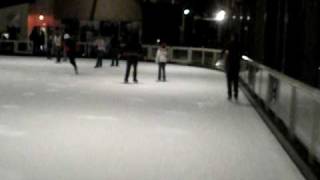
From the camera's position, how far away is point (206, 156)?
28.0ft

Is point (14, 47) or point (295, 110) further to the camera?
point (14, 47)

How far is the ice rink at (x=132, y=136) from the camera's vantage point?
7.50 metres

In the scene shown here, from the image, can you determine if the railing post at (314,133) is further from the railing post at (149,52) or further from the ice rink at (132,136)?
the railing post at (149,52)

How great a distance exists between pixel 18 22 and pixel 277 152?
34681mm

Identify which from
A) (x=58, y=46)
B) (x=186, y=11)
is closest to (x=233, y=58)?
(x=58, y=46)

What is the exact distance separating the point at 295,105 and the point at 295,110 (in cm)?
7

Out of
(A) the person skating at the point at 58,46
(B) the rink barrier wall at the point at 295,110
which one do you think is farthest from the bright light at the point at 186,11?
(B) the rink barrier wall at the point at 295,110

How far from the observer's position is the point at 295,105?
28.9 ft

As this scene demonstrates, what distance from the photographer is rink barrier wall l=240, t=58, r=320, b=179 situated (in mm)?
7359

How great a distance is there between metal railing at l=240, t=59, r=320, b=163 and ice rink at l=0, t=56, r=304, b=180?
1.10 ft

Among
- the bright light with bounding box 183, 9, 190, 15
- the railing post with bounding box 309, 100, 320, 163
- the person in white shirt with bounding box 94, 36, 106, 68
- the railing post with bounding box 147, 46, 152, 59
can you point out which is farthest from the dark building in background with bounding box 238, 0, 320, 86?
the bright light with bounding box 183, 9, 190, 15

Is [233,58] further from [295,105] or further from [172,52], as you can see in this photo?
[172,52]

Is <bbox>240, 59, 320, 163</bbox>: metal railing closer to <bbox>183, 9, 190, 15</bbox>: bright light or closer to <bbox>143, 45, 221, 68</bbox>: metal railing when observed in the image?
<bbox>143, 45, 221, 68</bbox>: metal railing

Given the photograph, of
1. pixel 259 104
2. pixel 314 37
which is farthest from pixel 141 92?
pixel 314 37
